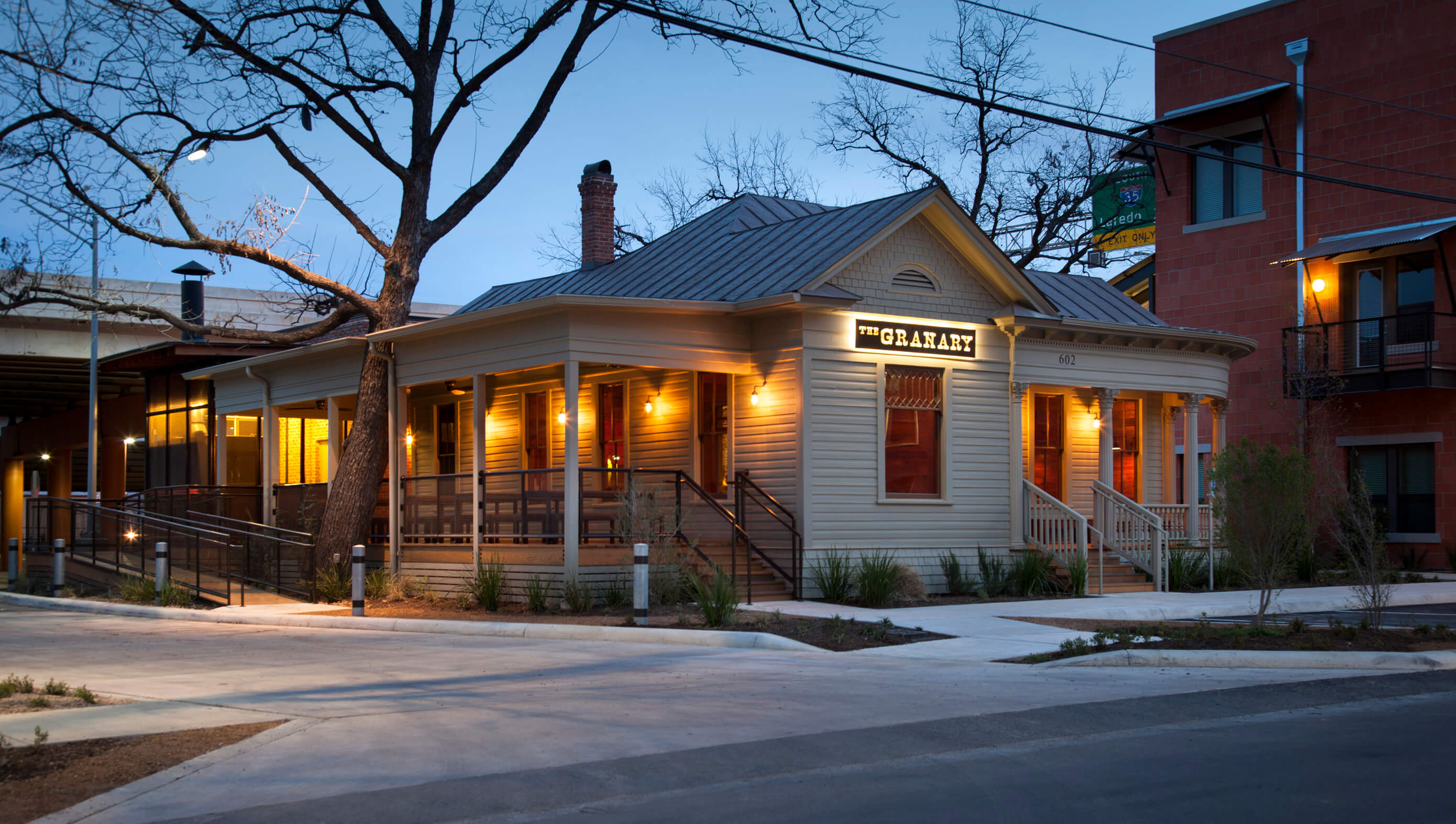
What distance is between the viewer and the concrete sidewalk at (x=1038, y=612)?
45.0ft

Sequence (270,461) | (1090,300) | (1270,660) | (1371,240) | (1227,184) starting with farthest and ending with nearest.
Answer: (1227,184) → (1371,240) → (1090,300) → (270,461) → (1270,660)

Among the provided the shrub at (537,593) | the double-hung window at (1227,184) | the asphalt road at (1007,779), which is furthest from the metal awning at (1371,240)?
the asphalt road at (1007,779)

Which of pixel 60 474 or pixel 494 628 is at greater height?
pixel 60 474

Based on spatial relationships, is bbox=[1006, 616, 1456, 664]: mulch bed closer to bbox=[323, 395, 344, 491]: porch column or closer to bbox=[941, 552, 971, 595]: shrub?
bbox=[941, 552, 971, 595]: shrub

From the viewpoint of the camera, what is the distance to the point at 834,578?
60.9 feet

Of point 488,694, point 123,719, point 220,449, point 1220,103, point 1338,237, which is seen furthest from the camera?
point 1220,103

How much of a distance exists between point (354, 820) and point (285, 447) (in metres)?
25.0

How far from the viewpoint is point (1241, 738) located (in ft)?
27.8

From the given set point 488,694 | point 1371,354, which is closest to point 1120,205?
point 1371,354

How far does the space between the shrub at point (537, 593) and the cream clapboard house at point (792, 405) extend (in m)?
0.15

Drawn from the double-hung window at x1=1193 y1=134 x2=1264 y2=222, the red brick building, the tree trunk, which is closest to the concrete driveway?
the tree trunk

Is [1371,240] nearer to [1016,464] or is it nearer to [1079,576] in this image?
[1016,464]

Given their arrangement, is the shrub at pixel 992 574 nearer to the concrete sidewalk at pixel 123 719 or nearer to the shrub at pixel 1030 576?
the shrub at pixel 1030 576

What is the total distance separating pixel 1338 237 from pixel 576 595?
70.2ft
